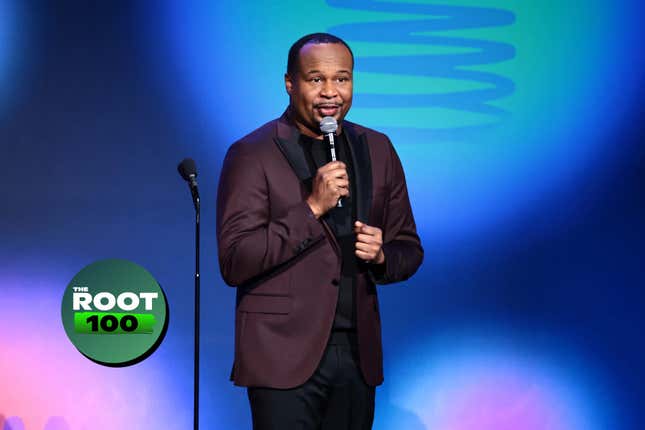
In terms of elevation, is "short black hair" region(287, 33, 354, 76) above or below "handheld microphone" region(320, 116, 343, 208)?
above

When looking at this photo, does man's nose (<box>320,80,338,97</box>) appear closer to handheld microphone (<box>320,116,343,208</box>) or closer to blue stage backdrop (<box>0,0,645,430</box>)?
handheld microphone (<box>320,116,343,208</box>)

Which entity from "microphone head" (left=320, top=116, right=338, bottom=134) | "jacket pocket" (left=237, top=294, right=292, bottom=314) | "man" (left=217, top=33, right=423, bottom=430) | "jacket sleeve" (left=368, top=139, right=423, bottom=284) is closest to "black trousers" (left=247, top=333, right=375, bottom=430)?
"man" (left=217, top=33, right=423, bottom=430)

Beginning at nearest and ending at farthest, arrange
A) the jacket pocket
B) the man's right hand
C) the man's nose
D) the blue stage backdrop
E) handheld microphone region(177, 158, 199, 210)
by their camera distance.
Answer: the man's right hand, the jacket pocket, the man's nose, handheld microphone region(177, 158, 199, 210), the blue stage backdrop

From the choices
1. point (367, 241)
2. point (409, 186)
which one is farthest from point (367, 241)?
point (409, 186)

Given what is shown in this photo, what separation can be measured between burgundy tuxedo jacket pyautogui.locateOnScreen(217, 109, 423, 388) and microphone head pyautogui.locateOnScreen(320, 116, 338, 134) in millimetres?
123

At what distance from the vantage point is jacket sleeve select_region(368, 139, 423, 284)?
2.77 m

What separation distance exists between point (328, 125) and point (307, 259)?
15.1 inches

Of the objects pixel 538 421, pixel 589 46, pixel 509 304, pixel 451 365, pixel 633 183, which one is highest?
pixel 589 46

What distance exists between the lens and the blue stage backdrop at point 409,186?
4.04m

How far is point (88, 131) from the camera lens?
4043 millimetres

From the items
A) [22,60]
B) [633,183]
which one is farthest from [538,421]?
[22,60]

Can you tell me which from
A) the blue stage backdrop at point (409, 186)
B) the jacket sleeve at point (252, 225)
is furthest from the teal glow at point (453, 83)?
the jacket sleeve at point (252, 225)

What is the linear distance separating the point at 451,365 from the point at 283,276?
1.67 meters

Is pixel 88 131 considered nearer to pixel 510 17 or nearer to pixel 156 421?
pixel 156 421
